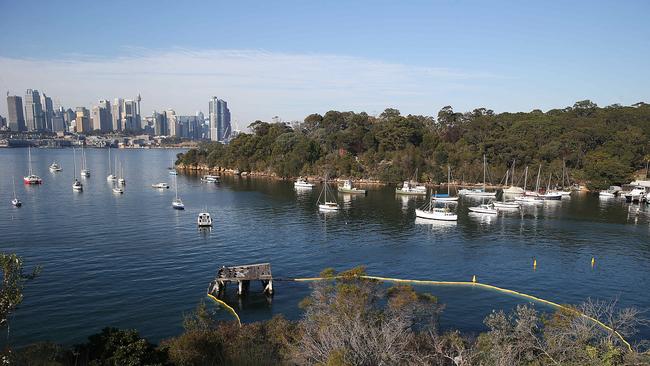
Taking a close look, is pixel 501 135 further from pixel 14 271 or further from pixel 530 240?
pixel 14 271

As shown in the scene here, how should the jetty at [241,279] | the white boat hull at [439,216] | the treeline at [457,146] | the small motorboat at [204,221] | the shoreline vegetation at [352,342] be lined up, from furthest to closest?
1. the treeline at [457,146]
2. the white boat hull at [439,216]
3. the small motorboat at [204,221]
4. the jetty at [241,279]
5. the shoreline vegetation at [352,342]

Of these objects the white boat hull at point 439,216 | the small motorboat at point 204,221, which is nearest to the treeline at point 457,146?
the white boat hull at point 439,216

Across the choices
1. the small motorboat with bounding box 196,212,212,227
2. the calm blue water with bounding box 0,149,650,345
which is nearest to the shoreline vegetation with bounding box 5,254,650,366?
the calm blue water with bounding box 0,149,650,345

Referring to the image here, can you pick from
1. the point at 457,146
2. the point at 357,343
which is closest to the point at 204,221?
the point at 357,343

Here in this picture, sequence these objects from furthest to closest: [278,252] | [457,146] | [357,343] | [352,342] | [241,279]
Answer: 1. [457,146]
2. [278,252]
3. [241,279]
4. [357,343]
5. [352,342]

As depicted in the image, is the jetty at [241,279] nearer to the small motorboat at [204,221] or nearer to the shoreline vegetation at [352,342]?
the shoreline vegetation at [352,342]

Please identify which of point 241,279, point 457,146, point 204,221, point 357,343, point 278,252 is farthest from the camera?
point 457,146

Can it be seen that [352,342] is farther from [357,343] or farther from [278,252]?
[278,252]
